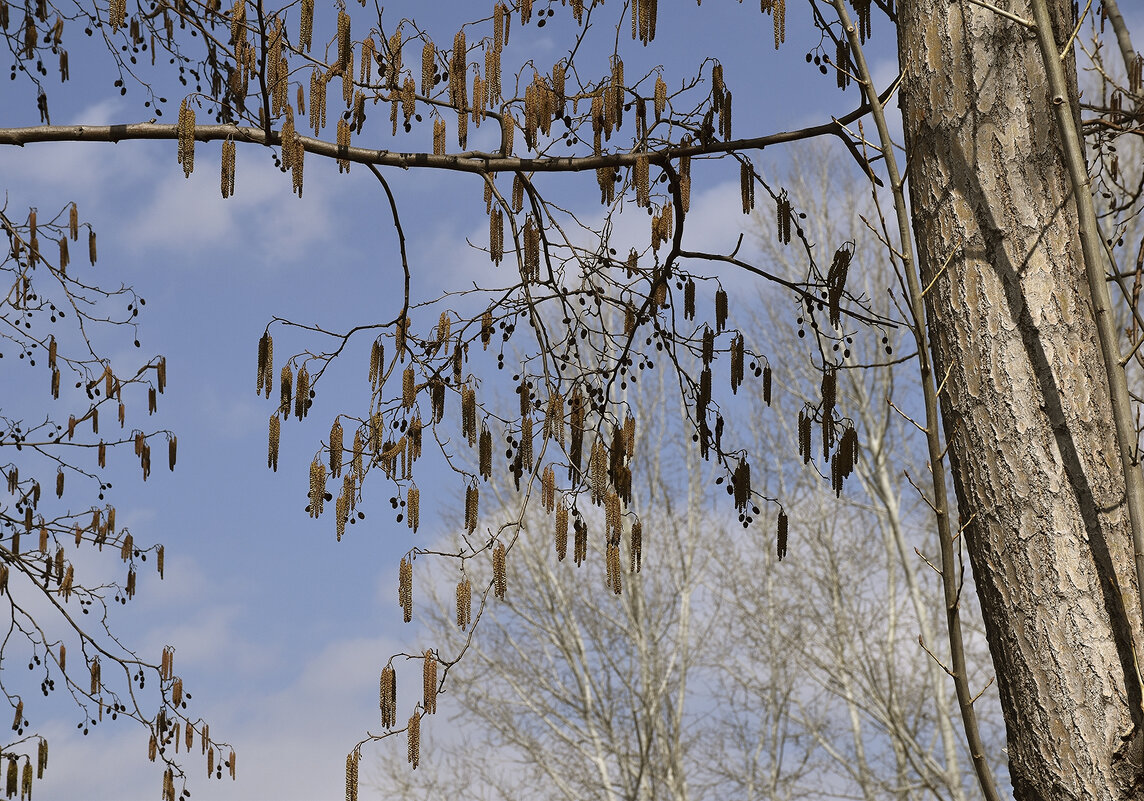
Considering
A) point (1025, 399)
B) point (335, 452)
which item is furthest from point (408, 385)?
point (1025, 399)

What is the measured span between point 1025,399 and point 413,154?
176 cm

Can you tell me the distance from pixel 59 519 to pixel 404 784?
7.28m

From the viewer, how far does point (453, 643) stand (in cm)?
1099

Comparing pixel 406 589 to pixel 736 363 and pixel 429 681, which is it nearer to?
pixel 429 681

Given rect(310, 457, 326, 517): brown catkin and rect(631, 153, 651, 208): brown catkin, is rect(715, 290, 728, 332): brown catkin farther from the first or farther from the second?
rect(310, 457, 326, 517): brown catkin

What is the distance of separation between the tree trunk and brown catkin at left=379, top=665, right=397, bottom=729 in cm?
132

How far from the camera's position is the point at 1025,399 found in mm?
2279

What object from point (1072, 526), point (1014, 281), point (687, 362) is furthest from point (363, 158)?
point (687, 362)

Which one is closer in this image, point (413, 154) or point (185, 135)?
point (185, 135)

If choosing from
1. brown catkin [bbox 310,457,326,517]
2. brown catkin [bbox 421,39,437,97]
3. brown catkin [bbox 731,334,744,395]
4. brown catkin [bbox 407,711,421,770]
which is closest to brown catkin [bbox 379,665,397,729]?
brown catkin [bbox 407,711,421,770]

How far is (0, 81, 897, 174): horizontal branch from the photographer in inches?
118

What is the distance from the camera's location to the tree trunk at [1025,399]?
7.00 feet

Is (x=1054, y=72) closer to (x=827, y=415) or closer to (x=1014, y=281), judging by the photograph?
(x=1014, y=281)

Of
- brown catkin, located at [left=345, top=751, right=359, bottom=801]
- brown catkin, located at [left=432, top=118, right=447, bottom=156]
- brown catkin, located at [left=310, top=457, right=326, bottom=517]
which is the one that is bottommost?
brown catkin, located at [left=345, top=751, right=359, bottom=801]
